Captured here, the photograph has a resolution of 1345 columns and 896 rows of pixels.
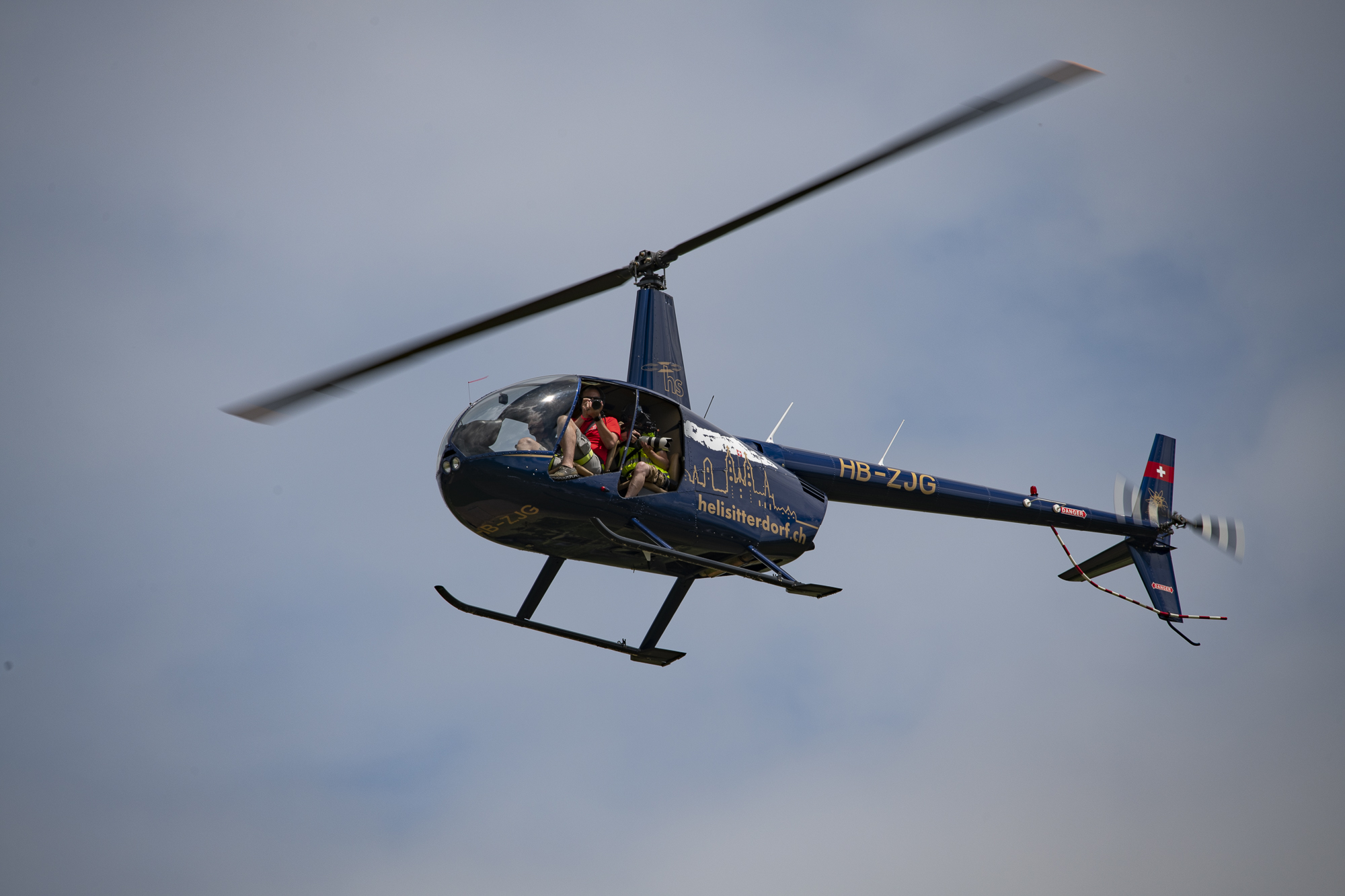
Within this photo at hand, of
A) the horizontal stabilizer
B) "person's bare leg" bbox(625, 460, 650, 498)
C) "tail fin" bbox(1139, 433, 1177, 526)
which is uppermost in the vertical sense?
"tail fin" bbox(1139, 433, 1177, 526)

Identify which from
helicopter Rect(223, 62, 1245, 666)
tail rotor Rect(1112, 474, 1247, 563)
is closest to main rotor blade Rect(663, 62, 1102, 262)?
helicopter Rect(223, 62, 1245, 666)

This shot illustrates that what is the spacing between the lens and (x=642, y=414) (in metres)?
17.2

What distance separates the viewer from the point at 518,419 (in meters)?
15.7

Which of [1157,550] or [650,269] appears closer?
[650,269]

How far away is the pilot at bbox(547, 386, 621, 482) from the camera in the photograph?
620 inches

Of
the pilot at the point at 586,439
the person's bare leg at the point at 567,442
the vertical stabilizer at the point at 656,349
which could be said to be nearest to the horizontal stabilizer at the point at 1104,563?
the vertical stabilizer at the point at 656,349

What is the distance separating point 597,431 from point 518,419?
1235 millimetres

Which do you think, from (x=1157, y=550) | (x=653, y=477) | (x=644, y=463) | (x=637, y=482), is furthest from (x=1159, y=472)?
(x=637, y=482)

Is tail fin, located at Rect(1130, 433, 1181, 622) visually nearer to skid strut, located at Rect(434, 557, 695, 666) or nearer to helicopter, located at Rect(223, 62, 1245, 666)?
helicopter, located at Rect(223, 62, 1245, 666)

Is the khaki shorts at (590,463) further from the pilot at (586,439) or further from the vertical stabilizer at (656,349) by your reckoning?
the vertical stabilizer at (656,349)

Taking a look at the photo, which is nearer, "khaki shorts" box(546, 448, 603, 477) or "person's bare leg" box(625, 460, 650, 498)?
"khaki shorts" box(546, 448, 603, 477)

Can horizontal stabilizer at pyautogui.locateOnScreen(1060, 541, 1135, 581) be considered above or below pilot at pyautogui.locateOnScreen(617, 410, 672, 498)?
above

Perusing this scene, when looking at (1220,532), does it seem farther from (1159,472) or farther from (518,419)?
(518,419)

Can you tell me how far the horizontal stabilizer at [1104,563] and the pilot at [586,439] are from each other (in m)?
14.6
